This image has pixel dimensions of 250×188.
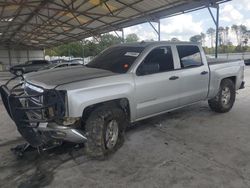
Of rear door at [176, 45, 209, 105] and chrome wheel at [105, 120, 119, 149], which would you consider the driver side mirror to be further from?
chrome wheel at [105, 120, 119, 149]

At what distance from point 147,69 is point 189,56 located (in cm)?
152

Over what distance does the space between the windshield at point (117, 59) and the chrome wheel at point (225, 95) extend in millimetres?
2927

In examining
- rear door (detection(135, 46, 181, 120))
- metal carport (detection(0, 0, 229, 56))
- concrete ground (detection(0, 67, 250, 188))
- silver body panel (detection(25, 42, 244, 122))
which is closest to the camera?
concrete ground (detection(0, 67, 250, 188))

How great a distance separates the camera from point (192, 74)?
19.3ft

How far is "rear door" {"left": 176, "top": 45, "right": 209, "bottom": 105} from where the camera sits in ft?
18.8

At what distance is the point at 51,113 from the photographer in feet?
12.8

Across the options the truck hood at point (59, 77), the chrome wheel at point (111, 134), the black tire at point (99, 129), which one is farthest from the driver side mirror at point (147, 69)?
the chrome wheel at point (111, 134)

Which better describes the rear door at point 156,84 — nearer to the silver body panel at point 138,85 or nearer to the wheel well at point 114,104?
the silver body panel at point 138,85

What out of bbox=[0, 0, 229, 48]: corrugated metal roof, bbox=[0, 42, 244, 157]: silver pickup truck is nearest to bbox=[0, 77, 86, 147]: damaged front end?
bbox=[0, 42, 244, 157]: silver pickup truck

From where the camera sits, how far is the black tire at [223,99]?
22.6 feet

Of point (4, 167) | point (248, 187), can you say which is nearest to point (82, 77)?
point (4, 167)

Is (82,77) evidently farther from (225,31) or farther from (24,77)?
(225,31)

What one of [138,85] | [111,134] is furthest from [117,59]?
[111,134]

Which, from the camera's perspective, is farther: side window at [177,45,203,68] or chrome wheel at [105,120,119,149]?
side window at [177,45,203,68]
